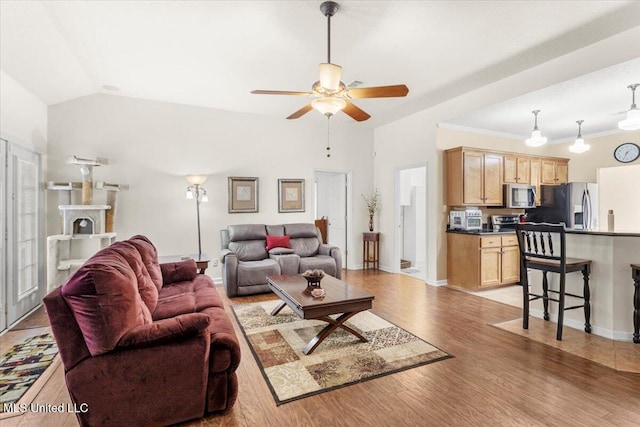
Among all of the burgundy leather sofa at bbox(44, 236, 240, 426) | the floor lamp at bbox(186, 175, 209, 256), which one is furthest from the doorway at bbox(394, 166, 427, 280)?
the burgundy leather sofa at bbox(44, 236, 240, 426)

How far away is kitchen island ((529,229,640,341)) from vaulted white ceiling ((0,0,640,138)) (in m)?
1.84

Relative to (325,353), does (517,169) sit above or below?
above

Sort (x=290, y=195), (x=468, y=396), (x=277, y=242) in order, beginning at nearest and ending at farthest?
(x=468, y=396), (x=277, y=242), (x=290, y=195)

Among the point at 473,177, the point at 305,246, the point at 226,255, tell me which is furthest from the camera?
the point at 305,246

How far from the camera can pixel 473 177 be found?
5094mm

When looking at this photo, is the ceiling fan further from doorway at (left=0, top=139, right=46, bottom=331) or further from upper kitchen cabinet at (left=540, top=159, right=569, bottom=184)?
upper kitchen cabinet at (left=540, top=159, right=569, bottom=184)

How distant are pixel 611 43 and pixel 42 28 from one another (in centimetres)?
529

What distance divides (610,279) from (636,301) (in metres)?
0.26

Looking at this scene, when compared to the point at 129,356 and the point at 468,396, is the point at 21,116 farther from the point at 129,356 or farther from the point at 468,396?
the point at 468,396

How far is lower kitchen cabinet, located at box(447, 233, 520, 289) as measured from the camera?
187 inches

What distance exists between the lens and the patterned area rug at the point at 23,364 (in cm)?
224

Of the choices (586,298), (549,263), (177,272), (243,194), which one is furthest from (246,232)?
(586,298)

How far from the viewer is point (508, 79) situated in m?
3.84

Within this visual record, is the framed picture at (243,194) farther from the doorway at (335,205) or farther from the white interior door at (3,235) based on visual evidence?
the white interior door at (3,235)
